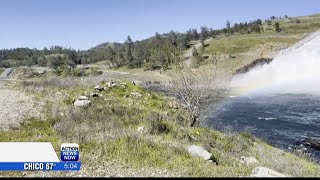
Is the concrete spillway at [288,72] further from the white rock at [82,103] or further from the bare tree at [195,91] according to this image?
the white rock at [82,103]

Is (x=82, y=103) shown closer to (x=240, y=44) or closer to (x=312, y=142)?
(x=312, y=142)

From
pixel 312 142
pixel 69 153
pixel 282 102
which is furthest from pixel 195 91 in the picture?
pixel 282 102

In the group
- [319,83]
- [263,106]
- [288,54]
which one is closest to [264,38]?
[288,54]

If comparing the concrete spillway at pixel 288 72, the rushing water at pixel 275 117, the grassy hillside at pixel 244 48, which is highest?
the grassy hillside at pixel 244 48

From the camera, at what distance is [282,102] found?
5778 centimetres

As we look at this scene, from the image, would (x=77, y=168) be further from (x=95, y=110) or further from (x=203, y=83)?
(x=203, y=83)

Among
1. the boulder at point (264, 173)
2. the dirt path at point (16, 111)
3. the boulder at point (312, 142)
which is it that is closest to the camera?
the boulder at point (264, 173)

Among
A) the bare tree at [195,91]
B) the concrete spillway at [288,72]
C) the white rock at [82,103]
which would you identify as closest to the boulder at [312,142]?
the bare tree at [195,91]

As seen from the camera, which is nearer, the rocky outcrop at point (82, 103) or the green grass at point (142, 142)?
the green grass at point (142, 142)

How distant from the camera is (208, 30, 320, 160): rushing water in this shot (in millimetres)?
36688

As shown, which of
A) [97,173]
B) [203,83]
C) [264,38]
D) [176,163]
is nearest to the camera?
[97,173]

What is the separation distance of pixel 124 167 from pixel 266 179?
527cm

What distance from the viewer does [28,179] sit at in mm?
12219

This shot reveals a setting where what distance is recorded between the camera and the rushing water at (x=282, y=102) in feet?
120
